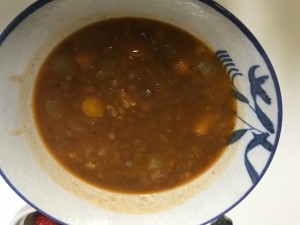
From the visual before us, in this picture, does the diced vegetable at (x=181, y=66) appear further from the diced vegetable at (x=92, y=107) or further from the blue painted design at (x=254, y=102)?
the diced vegetable at (x=92, y=107)

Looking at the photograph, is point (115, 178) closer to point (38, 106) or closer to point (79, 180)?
point (79, 180)

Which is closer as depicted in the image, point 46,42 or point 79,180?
point 46,42

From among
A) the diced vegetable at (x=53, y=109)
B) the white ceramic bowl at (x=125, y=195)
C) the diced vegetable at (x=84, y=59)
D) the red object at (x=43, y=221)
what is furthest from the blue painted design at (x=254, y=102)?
the red object at (x=43, y=221)

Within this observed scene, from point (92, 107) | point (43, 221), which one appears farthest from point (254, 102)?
point (43, 221)

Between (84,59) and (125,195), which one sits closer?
(84,59)

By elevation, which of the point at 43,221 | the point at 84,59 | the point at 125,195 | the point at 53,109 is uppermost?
the point at 84,59

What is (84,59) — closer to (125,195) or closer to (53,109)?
(53,109)

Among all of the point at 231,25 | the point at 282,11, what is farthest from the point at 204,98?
the point at 282,11
